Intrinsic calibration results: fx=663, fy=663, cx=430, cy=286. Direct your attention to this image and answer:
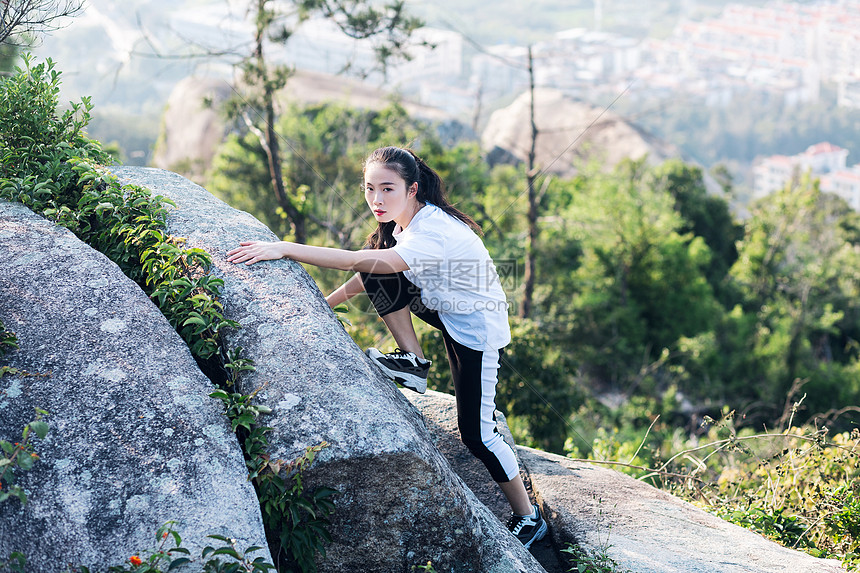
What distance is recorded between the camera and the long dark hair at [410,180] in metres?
3.57

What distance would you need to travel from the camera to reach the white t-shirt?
11.2 feet

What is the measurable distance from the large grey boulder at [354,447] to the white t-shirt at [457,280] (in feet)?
1.82

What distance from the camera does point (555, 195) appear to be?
2759cm

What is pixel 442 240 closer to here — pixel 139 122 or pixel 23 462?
pixel 23 462

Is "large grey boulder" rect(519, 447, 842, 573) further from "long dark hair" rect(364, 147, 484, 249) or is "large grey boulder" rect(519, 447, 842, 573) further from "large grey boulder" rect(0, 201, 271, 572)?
"large grey boulder" rect(0, 201, 271, 572)

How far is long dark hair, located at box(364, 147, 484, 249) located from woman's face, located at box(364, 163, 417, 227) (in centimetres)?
3

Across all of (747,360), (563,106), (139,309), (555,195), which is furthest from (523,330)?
(563,106)

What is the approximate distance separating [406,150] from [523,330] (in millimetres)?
5615

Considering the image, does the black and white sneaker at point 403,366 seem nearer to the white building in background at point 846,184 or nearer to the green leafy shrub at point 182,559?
the green leafy shrub at point 182,559

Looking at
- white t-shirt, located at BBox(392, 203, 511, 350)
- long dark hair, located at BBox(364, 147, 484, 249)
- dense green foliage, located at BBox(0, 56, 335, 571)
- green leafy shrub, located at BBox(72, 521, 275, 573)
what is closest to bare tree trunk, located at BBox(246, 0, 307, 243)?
dense green foliage, located at BBox(0, 56, 335, 571)

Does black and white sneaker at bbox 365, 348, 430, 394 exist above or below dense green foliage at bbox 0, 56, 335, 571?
below

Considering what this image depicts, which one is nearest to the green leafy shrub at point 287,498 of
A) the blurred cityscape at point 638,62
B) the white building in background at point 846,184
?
the blurred cityscape at point 638,62

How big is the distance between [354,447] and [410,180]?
5.15 feet

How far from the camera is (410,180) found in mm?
3605
